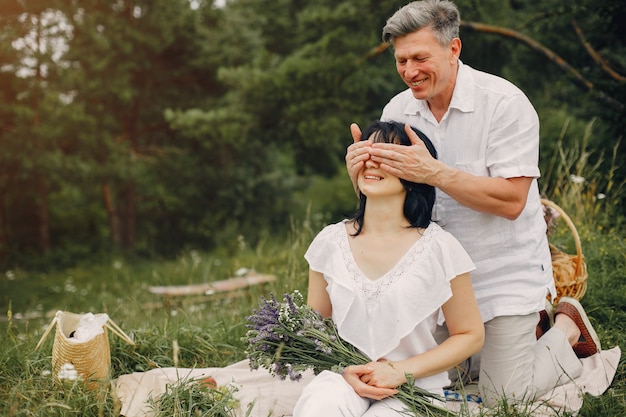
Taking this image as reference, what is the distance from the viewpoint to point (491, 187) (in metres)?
2.93

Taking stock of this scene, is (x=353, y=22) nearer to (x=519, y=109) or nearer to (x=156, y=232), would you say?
(x=519, y=109)

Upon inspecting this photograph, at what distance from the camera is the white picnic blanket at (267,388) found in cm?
309

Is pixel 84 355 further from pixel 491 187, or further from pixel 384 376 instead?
pixel 491 187

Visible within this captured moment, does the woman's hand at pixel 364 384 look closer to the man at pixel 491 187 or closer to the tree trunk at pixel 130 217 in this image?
the man at pixel 491 187

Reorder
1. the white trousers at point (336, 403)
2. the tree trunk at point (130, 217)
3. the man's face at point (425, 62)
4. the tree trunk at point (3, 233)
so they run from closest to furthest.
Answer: the white trousers at point (336, 403) → the man's face at point (425, 62) → the tree trunk at point (3, 233) → the tree trunk at point (130, 217)

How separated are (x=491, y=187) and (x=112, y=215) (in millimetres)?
16487

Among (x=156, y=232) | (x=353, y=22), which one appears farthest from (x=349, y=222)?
(x=156, y=232)

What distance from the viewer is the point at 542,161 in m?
9.62

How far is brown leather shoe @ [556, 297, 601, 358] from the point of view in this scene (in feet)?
11.4

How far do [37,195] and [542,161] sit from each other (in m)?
14.1

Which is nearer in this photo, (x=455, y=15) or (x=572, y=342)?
(x=455, y=15)

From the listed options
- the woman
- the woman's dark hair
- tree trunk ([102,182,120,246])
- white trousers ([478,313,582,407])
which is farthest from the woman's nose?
tree trunk ([102,182,120,246])

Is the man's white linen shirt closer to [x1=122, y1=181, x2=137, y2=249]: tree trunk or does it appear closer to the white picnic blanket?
the white picnic blanket

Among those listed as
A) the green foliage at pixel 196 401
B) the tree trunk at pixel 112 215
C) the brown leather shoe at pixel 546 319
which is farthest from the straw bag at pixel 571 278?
the tree trunk at pixel 112 215
